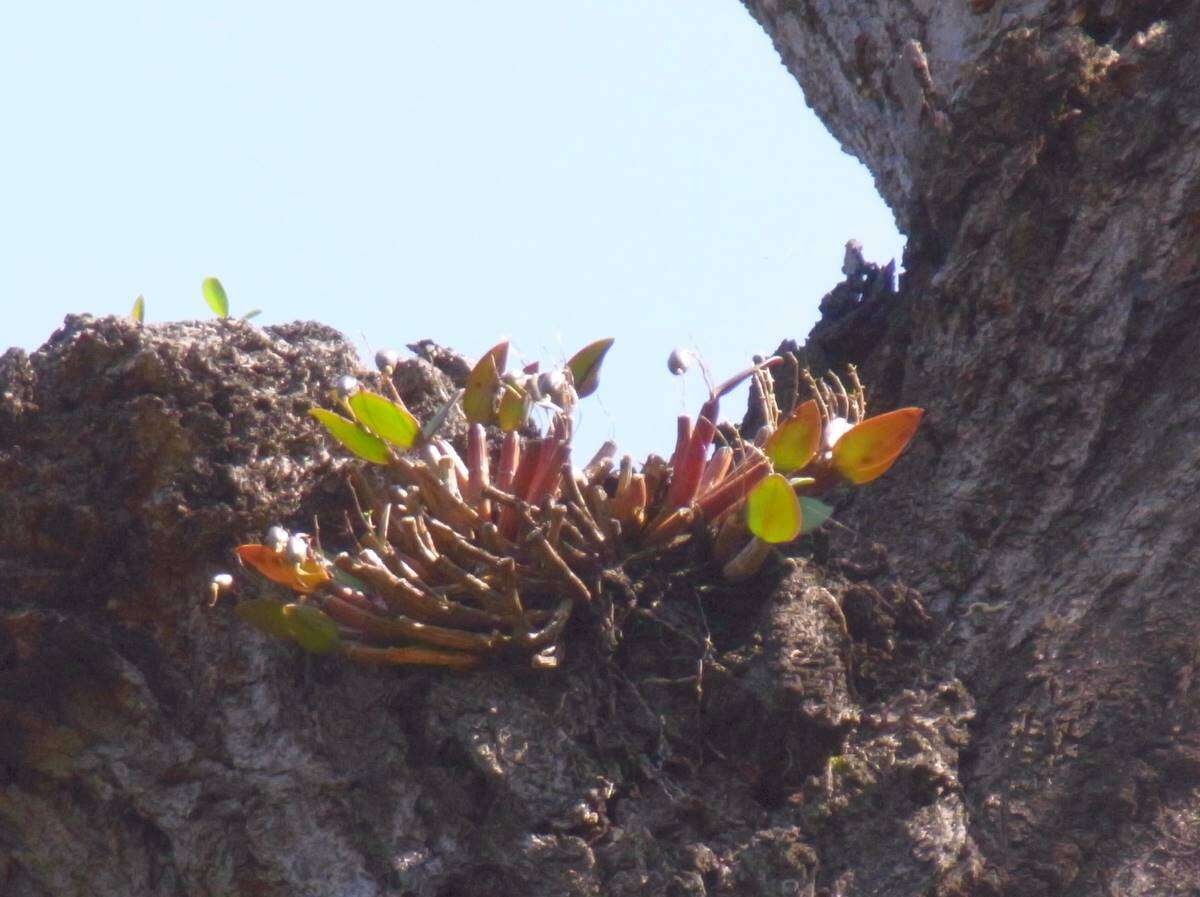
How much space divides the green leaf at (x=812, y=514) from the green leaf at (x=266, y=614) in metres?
0.71

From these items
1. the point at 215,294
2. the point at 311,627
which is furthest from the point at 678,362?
the point at 215,294

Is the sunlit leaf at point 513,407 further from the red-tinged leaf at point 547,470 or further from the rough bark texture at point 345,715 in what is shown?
the rough bark texture at point 345,715

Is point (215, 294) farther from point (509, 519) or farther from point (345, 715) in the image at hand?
point (345, 715)

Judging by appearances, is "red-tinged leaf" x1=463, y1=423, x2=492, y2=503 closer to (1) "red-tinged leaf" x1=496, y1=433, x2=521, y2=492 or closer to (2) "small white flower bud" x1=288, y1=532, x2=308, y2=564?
(1) "red-tinged leaf" x1=496, y1=433, x2=521, y2=492

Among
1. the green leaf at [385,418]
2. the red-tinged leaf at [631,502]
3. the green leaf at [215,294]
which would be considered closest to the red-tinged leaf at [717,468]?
the red-tinged leaf at [631,502]

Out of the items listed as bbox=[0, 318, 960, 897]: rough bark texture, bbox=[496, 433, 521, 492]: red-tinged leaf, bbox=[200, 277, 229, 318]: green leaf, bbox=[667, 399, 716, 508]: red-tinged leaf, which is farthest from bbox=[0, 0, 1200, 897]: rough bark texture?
bbox=[200, 277, 229, 318]: green leaf

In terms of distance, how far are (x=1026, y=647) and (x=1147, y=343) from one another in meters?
0.52

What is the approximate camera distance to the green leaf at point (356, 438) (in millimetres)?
1862

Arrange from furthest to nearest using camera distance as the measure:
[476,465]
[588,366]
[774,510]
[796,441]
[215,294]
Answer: [215,294] < [588,366] < [476,465] < [796,441] < [774,510]

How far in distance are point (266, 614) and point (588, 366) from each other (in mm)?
726

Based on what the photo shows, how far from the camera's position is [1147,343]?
1.92m

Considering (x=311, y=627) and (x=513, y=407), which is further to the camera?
(x=513, y=407)

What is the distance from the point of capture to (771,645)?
1756 mm

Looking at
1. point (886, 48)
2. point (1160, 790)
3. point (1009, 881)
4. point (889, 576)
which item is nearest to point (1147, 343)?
point (889, 576)
